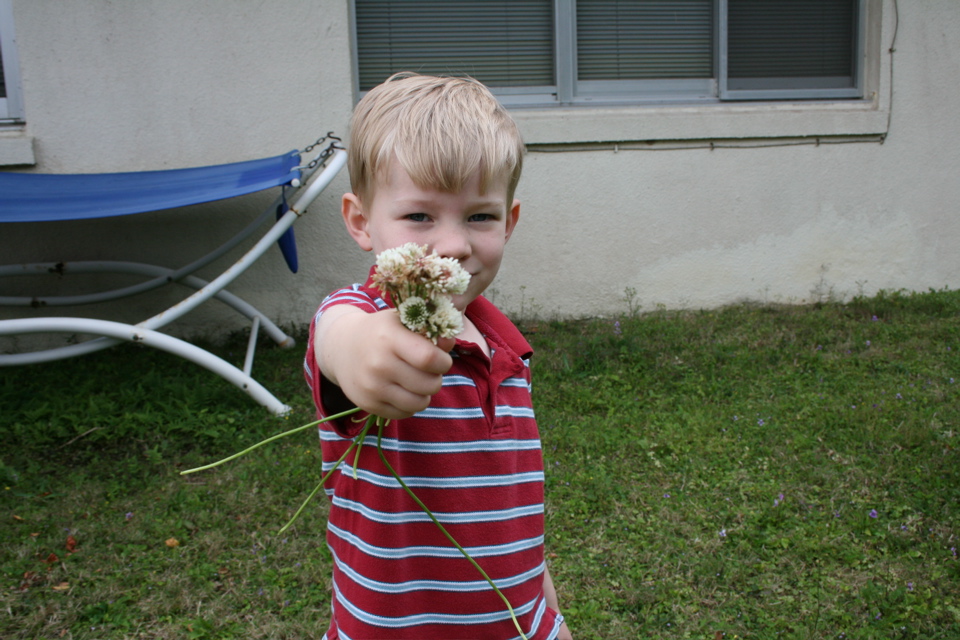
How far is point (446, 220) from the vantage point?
1.05 metres

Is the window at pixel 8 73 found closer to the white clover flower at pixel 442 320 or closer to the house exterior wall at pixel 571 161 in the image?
the house exterior wall at pixel 571 161

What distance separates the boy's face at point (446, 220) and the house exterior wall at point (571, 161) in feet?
12.4

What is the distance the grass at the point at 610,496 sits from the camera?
2.28 meters

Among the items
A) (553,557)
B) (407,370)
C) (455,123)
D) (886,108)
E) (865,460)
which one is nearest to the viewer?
(407,370)

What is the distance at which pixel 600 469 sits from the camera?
3059 millimetres

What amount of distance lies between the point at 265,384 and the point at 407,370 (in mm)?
3360

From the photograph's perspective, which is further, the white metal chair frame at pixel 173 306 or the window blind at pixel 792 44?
the window blind at pixel 792 44

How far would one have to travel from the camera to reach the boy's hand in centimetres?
76

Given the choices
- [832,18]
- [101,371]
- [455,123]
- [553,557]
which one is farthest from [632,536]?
[832,18]

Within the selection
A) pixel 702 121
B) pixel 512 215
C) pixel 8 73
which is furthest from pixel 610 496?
pixel 8 73

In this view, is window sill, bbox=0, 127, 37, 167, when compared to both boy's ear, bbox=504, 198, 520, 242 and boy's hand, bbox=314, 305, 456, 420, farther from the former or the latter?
boy's hand, bbox=314, 305, 456, 420

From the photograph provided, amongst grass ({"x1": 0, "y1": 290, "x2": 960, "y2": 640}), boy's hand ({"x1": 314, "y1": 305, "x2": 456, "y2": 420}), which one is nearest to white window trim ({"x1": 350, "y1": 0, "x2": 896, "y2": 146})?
grass ({"x1": 0, "y1": 290, "x2": 960, "y2": 640})

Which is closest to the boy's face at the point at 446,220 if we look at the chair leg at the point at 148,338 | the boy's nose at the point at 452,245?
the boy's nose at the point at 452,245

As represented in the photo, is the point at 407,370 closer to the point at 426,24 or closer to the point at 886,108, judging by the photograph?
the point at 426,24
